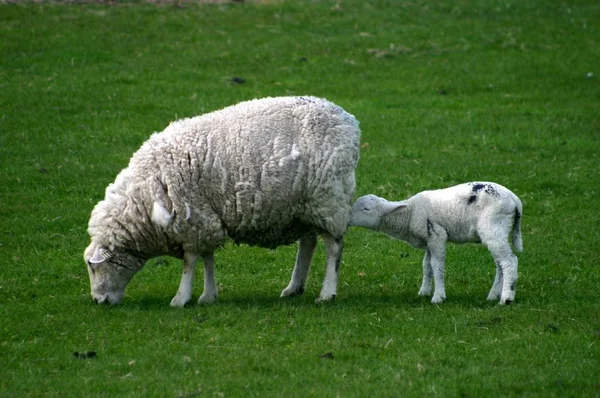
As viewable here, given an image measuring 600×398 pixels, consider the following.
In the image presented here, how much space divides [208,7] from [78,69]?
4.75m

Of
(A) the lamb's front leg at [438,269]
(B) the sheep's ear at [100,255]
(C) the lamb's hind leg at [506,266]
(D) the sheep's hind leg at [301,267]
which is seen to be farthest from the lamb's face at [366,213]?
Answer: (B) the sheep's ear at [100,255]

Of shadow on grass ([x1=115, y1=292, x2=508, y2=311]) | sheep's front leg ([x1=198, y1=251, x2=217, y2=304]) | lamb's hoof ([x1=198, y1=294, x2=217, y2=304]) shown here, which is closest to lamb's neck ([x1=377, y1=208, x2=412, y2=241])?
shadow on grass ([x1=115, y1=292, x2=508, y2=311])

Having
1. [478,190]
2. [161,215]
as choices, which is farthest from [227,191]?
[478,190]

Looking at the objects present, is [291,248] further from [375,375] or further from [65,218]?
[375,375]

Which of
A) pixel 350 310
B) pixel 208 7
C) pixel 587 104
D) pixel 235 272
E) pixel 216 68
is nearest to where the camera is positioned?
pixel 350 310

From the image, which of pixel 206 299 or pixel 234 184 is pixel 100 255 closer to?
pixel 206 299

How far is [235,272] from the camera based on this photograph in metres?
11.8

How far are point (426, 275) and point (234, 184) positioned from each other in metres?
2.09

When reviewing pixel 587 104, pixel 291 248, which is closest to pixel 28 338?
pixel 291 248

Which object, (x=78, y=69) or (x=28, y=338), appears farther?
(x=78, y=69)

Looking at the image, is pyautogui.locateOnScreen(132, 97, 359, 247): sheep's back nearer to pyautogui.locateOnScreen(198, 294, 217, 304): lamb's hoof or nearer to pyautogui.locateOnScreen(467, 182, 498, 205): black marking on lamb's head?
pyautogui.locateOnScreen(198, 294, 217, 304): lamb's hoof

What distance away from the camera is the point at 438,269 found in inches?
393

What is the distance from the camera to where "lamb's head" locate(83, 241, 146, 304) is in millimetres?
10250

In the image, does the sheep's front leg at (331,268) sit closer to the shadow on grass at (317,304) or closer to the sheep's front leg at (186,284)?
the shadow on grass at (317,304)
